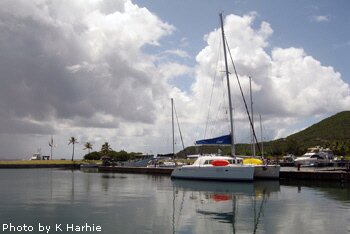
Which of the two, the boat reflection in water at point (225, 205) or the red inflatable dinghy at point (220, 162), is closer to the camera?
the boat reflection in water at point (225, 205)

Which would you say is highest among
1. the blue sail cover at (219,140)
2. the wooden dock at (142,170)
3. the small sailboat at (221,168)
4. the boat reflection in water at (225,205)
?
the blue sail cover at (219,140)

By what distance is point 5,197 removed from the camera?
40.2 metres

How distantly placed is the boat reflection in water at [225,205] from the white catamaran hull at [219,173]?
41.5 inches

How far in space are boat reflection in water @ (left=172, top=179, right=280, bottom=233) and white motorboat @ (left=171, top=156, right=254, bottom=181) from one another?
3.72 ft

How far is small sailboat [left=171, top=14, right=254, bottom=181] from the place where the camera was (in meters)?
53.9

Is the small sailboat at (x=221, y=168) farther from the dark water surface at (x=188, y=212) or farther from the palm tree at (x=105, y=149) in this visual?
the palm tree at (x=105, y=149)

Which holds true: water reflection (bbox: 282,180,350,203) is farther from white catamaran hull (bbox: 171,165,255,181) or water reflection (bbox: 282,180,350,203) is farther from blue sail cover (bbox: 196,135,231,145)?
blue sail cover (bbox: 196,135,231,145)

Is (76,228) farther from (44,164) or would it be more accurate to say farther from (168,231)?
(44,164)

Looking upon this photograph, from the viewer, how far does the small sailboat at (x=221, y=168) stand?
53881 mm

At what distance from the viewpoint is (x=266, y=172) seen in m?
55.8

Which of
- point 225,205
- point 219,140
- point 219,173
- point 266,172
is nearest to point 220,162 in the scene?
point 219,173

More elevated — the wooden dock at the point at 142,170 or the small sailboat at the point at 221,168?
the small sailboat at the point at 221,168

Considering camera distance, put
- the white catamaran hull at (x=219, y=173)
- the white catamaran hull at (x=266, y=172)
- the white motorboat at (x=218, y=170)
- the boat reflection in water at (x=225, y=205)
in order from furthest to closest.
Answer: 1. the white catamaran hull at (x=266, y=172)
2. the white motorboat at (x=218, y=170)
3. the white catamaran hull at (x=219, y=173)
4. the boat reflection in water at (x=225, y=205)

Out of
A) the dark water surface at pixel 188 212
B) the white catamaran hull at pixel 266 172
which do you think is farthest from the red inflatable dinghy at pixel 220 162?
the dark water surface at pixel 188 212
